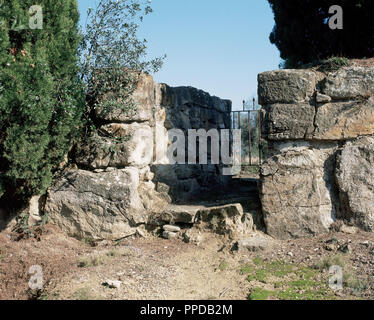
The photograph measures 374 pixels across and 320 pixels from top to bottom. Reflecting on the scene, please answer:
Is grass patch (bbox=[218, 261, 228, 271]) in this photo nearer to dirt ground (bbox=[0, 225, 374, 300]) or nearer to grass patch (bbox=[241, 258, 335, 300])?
dirt ground (bbox=[0, 225, 374, 300])

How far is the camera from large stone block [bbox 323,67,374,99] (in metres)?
4.36

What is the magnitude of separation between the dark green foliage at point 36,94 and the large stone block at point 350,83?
2.98 m

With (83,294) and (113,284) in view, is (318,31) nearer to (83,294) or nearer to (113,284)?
(113,284)

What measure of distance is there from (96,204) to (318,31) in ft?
20.3

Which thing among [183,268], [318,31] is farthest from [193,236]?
[318,31]

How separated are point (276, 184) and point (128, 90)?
7.20ft

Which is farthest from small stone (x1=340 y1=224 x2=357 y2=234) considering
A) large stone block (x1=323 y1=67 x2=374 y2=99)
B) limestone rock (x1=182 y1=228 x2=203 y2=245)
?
limestone rock (x1=182 y1=228 x2=203 y2=245)

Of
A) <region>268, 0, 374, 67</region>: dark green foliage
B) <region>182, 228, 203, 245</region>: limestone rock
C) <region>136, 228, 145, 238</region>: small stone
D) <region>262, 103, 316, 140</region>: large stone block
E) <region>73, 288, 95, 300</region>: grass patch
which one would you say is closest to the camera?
<region>73, 288, 95, 300</region>: grass patch

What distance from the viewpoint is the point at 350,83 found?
173 inches

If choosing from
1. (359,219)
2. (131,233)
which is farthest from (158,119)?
(359,219)

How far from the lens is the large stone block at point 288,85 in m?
4.54

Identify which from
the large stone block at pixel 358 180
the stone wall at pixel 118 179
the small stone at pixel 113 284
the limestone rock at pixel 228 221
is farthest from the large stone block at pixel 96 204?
the large stone block at pixel 358 180

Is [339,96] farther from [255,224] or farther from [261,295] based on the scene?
[261,295]

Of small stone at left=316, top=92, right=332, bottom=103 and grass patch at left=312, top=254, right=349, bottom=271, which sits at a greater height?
small stone at left=316, top=92, right=332, bottom=103
